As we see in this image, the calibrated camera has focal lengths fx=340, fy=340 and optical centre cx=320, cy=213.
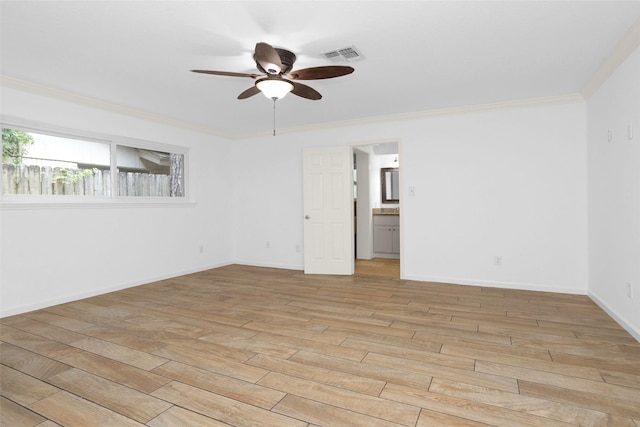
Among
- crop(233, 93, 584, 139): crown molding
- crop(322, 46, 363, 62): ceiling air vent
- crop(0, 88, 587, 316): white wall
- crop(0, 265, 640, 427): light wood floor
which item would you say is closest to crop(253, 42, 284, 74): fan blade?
crop(322, 46, 363, 62): ceiling air vent

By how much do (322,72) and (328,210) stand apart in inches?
115

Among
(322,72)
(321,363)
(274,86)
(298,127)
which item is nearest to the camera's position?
(321,363)

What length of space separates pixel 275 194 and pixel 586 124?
4421mm

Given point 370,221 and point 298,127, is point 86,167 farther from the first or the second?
point 370,221

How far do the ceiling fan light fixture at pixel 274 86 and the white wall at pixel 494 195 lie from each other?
8.13 feet

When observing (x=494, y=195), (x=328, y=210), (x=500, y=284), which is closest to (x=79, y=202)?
(x=328, y=210)

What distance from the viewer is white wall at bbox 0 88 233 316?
349 cm

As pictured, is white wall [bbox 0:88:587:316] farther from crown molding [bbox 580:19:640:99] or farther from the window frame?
crown molding [bbox 580:19:640:99]

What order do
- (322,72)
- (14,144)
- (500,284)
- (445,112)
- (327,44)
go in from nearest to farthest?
(322,72) < (327,44) < (14,144) < (500,284) < (445,112)

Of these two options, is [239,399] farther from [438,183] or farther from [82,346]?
[438,183]

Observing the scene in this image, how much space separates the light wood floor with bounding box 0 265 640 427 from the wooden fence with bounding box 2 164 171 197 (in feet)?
4.43

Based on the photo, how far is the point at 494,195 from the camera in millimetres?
4410

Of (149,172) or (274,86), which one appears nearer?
(274,86)

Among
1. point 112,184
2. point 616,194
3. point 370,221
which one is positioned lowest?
point 370,221
